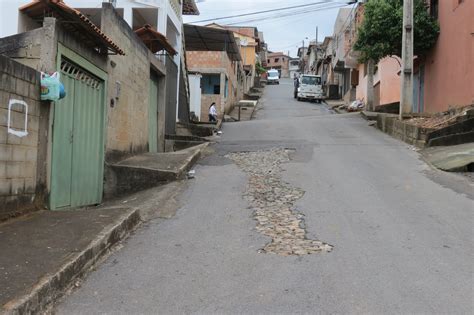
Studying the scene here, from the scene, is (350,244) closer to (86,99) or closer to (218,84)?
(86,99)

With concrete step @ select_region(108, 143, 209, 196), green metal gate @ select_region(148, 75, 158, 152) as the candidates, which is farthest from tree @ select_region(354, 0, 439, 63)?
concrete step @ select_region(108, 143, 209, 196)

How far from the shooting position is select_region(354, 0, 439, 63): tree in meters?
20.5

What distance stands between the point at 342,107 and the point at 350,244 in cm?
3252

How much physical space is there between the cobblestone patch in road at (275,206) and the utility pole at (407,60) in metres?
6.84

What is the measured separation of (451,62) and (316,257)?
50.6ft

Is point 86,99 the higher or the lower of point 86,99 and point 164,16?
the lower

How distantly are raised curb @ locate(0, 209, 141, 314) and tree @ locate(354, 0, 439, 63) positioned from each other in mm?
17540

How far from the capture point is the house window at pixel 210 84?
31250 mm

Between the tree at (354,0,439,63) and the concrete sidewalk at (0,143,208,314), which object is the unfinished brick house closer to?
the tree at (354,0,439,63)

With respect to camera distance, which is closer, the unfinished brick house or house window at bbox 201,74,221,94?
the unfinished brick house

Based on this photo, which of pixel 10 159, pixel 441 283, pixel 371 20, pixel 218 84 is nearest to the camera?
pixel 441 283

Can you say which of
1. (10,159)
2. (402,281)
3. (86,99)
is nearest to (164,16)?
(86,99)

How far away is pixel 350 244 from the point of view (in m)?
6.22

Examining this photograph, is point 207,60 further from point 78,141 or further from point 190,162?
point 78,141
